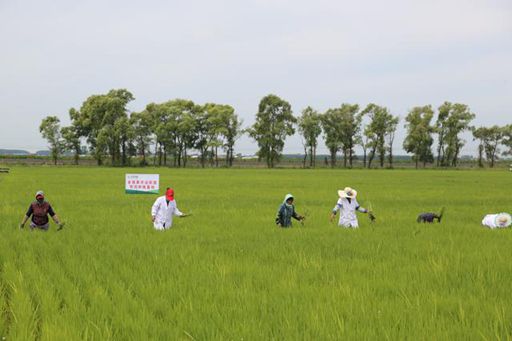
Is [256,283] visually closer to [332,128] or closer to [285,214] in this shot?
[285,214]

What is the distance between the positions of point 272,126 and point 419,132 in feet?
81.3

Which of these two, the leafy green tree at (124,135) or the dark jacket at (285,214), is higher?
the leafy green tree at (124,135)

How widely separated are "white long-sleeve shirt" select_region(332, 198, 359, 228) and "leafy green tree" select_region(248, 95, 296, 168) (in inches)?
2576

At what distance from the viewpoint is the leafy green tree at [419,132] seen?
75375 millimetres

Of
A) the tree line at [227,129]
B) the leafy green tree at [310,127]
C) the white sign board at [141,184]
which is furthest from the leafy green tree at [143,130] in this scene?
the white sign board at [141,184]

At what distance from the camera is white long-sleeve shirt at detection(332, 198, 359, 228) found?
10516 millimetres

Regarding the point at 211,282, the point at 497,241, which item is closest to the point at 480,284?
the point at 211,282

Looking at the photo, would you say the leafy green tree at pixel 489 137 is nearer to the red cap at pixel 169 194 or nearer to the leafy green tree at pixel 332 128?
the leafy green tree at pixel 332 128

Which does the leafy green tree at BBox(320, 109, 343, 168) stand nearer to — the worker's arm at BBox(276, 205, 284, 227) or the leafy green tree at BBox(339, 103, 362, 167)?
the leafy green tree at BBox(339, 103, 362, 167)

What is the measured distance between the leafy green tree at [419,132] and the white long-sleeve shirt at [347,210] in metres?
69.0

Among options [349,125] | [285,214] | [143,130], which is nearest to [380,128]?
[349,125]

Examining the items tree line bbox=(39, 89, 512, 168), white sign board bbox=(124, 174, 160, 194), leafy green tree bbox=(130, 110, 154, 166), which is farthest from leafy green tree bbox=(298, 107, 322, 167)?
white sign board bbox=(124, 174, 160, 194)

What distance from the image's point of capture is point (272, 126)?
77250mm

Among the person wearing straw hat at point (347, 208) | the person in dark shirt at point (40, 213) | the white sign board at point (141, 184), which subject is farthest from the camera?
the white sign board at point (141, 184)
